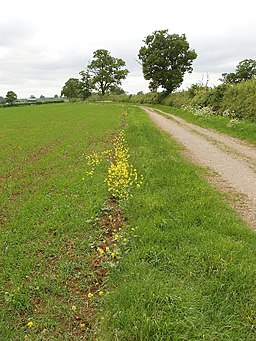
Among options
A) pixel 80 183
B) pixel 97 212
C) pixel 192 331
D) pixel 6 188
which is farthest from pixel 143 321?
pixel 6 188

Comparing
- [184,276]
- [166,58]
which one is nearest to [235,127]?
[184,276]

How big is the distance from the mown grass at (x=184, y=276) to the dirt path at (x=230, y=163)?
0.60 m

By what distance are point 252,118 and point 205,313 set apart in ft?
53.5

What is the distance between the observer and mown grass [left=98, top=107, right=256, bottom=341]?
2.84 metres

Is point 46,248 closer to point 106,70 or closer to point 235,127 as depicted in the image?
point 235,127

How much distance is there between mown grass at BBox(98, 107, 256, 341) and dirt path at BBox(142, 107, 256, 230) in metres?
0.60

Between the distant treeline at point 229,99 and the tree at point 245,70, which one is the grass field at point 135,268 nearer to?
the distant treeline at point 229,99

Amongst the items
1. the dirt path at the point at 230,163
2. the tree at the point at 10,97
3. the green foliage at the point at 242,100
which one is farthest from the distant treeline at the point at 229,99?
the tree at the point at 10,97

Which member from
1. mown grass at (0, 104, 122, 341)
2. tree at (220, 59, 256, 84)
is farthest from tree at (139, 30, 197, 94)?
mown grass at (0, 104, 122, 341)

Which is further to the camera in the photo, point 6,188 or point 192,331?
point 6,188

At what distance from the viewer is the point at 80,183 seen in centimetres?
731

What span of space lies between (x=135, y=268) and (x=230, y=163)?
6851mm

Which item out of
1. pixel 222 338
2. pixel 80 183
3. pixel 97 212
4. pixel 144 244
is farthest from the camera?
pixel 80 183

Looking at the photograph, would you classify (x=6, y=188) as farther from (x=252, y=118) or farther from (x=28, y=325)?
(x=252, y=118)
